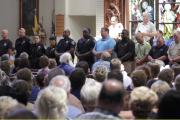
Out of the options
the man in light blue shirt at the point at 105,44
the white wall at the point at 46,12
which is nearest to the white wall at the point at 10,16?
the white wall at the point at 46,12

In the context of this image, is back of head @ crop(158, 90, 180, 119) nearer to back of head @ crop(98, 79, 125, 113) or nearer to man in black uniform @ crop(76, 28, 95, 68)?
back of head @ crop(98, 79, 125, 113)

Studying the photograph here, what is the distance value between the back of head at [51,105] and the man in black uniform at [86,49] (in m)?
8.72

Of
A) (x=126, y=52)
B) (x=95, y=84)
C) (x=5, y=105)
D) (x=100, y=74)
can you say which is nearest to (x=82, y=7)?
(x=126, y=52)

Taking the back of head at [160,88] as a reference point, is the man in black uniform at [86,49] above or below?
above

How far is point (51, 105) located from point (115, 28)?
10.6 meters

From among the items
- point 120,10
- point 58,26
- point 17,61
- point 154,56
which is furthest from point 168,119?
point 58,26

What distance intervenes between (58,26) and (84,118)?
12617 millimetres

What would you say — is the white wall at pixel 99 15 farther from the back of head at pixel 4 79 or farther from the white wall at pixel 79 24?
the back of head at pixel 4 79

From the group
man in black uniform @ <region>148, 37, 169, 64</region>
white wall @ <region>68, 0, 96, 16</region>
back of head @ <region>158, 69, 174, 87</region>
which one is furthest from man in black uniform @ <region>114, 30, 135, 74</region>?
back of head @ <region>158, 69, 174, 87</region>

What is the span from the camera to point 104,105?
3.85m

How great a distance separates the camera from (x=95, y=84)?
5.35 metres

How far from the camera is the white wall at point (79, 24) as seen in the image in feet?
54.8

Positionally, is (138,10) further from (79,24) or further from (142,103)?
(142,103)

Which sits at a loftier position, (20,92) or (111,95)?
(111,95)
